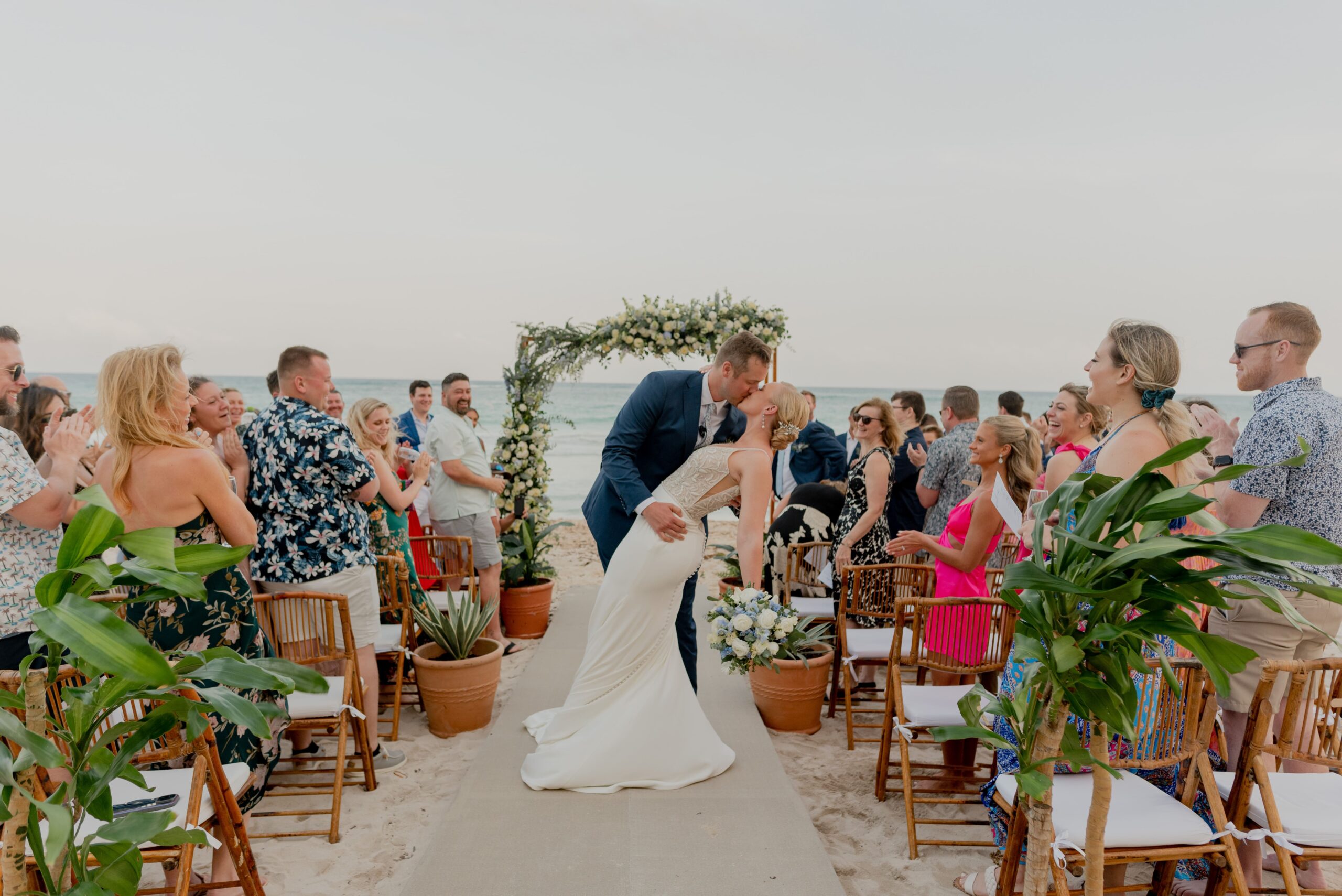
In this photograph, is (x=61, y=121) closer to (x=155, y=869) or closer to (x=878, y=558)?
(x=155, y=869)

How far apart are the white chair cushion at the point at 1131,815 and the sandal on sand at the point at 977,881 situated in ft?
2.03

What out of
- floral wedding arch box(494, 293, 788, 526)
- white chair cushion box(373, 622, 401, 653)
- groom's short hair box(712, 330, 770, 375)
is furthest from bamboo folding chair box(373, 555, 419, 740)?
groom's short hair box(712, 330, 770, 375)

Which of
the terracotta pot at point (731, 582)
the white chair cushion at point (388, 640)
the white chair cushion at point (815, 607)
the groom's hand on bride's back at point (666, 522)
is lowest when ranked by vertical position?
the terracotta pot at point (731, 582)

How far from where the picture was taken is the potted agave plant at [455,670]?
3.98m

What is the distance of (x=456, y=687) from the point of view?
158 inches

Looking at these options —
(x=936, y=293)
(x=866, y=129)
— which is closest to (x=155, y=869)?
(x=866, y=129)

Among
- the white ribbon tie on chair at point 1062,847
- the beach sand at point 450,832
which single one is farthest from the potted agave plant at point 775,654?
the white ribbon tie on chair at point 1062,847

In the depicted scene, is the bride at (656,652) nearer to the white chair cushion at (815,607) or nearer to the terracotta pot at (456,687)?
the terracotta pot at (456,687)

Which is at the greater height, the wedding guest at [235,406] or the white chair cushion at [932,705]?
the wedding guest at [235,406]

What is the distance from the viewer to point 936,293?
20.3 meters

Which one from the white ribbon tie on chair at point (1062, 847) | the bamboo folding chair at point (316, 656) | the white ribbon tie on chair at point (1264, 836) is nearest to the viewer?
the white ribbon tie on chair at point (1062, 847)

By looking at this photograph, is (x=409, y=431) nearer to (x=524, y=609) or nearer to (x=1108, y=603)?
(x=524, y=609)

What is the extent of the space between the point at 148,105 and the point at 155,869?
11.6m

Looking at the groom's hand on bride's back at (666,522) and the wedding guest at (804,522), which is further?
the wedding guest at (804,522)
